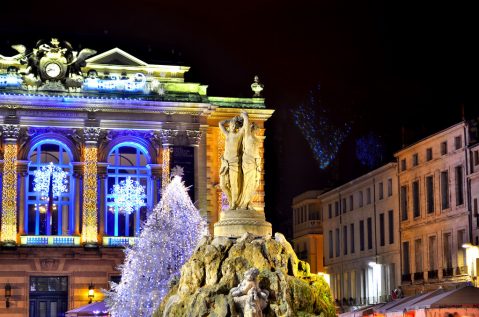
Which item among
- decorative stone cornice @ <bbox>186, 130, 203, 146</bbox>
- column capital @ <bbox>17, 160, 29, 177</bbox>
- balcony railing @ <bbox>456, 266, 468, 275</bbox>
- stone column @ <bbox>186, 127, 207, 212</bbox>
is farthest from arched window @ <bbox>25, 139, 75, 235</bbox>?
balcony railing @ <bbox>456, 266, 468, 275</bbox>

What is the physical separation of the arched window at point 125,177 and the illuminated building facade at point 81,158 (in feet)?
0.23

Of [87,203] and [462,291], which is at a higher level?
[87,203]

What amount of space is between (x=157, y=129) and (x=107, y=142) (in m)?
3.59

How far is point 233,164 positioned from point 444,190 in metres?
37.6

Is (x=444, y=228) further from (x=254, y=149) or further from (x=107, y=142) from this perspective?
(x=254, y=149)

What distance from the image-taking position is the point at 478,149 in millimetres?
63719

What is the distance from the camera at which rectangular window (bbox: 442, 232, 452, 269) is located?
223ft

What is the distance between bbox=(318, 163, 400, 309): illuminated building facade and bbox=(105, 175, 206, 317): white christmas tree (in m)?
19.4

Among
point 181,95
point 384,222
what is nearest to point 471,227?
point 384,222

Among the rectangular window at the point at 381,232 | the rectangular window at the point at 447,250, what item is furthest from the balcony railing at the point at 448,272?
the rectangular window at the point at 381,232

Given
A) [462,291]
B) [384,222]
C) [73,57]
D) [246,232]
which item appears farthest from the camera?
[384,222]

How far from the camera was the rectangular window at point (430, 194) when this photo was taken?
7169cm

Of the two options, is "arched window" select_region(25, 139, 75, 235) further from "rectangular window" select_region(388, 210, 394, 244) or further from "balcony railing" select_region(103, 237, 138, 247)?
"rectangular window" select_region(388, 210, 394, 244)

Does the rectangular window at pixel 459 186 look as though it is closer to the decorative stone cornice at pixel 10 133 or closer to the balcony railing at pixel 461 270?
the balcony railing at pixel 461 270
